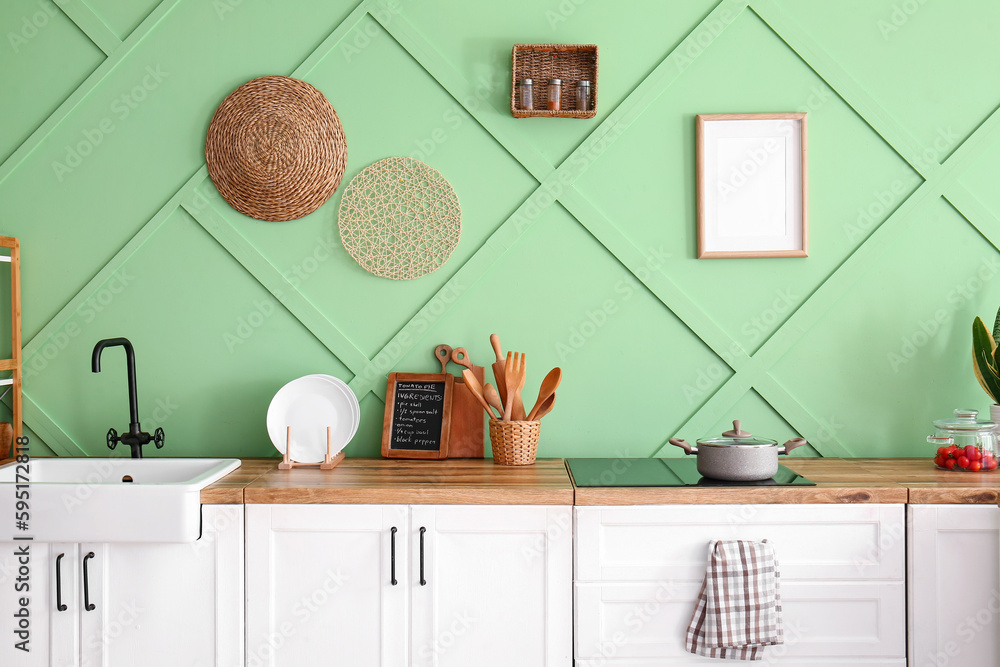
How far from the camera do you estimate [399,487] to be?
6.01 ft

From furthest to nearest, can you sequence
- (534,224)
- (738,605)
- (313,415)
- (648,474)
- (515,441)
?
(534,224)
(313,415)
(515,441)
(648,474)
(738,605)

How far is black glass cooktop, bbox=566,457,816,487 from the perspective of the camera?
1.87 metres

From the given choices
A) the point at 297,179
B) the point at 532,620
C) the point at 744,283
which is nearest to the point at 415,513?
the point at 532,620

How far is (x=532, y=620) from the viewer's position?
1810 mm

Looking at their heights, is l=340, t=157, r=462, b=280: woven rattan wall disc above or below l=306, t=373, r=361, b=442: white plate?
above

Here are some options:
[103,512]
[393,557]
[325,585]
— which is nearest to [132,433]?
[103,512]

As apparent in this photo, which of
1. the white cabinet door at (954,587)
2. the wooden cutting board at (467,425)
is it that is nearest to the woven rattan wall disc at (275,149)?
the wooden cutting board at (467,425)

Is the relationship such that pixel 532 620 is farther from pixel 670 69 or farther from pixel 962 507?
pixel 670 69

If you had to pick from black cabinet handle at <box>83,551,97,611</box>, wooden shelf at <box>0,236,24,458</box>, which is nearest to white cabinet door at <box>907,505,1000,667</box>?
black cabinet handle at <box>83,551,97,611</box>

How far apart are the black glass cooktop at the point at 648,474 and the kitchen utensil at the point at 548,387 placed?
202mm

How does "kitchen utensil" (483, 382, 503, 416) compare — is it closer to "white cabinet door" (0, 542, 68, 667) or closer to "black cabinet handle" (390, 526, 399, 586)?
"black cabinet handle" (390, 526, 399, 586)

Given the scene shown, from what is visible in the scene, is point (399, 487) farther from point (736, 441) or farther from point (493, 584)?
point (736, 441)

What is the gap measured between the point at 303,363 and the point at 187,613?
33.1 inches

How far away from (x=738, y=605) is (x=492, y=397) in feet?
2.94
